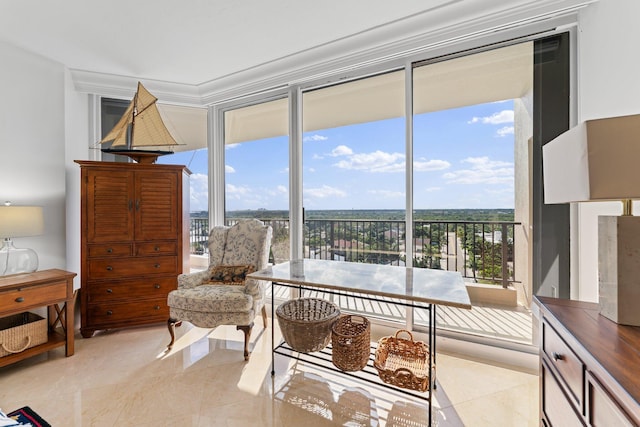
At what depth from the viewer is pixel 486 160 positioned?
7.91 ft

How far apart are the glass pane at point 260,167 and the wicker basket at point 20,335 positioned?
188 cm

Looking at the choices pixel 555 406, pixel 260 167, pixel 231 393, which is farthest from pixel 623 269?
pixel 260 167

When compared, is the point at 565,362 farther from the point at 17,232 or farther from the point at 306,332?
the point at 17,232

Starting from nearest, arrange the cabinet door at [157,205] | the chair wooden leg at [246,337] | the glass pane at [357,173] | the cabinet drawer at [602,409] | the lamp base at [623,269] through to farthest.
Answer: the cabinet drawer at [602,409]
the lamp base at [623,269]
the chair wooden leg at [246,337]
the glass pane at [357,173]
the cabinet door at [157,205]

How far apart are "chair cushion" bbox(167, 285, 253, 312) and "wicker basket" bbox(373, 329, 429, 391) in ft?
Answer: 3.62

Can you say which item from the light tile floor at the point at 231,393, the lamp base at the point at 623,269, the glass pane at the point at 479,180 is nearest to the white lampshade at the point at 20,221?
the light tile floor at the point at 231,393

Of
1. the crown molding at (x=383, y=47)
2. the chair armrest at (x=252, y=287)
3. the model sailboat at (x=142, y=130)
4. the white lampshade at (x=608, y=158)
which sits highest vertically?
the crown molding at (x=383, y=47)

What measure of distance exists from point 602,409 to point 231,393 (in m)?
1.87

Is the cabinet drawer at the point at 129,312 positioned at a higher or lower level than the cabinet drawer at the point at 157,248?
lower

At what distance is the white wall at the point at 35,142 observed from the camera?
8.38 ft

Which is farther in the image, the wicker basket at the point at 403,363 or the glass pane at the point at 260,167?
the glass pane at the point at 260,167

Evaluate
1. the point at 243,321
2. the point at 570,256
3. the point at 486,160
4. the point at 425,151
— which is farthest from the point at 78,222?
the point at 570,256

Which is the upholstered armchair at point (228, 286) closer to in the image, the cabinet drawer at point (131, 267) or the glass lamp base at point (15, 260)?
the cabinet drawer at point (131, 267)

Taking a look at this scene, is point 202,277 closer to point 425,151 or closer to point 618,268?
point 425,151
